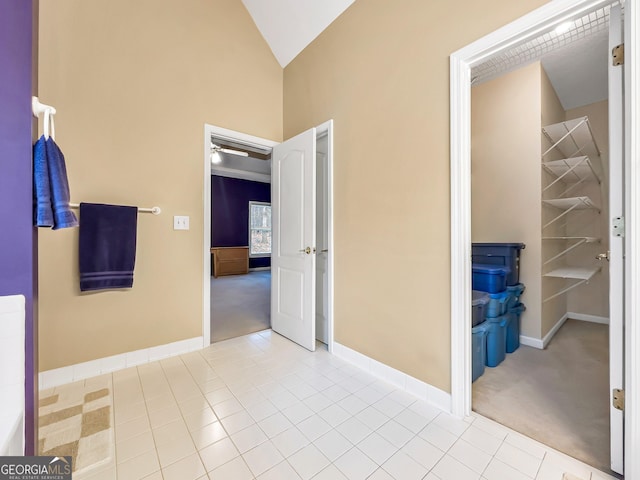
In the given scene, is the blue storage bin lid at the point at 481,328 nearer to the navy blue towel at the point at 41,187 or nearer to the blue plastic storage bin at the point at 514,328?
the blue plastic storage bin at the point at 514,328

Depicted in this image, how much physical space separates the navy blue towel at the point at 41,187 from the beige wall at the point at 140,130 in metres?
1.31

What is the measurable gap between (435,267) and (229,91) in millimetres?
2533

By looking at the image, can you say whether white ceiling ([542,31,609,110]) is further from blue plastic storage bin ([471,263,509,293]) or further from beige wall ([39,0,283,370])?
beige wall ([39,0,283,370])

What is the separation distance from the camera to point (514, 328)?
2.51 m

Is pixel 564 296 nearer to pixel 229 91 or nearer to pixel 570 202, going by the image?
pixel 570 202

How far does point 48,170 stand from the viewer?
0.96 meters

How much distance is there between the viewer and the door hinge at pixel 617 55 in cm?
117

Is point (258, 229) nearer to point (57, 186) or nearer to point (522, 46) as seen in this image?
point (522, 46)

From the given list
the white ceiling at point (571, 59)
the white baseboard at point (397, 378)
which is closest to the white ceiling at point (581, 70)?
the white ceiling at point (571, 59)

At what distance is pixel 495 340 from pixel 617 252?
1.26 metres

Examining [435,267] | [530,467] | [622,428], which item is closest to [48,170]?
[435,267]

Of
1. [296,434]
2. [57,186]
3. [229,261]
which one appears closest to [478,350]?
[296,434]

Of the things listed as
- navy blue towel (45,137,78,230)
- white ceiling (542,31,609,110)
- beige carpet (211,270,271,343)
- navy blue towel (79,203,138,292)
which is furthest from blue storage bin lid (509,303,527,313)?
navy blue towel (79,203,138,292)

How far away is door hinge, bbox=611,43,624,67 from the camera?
1170mm
